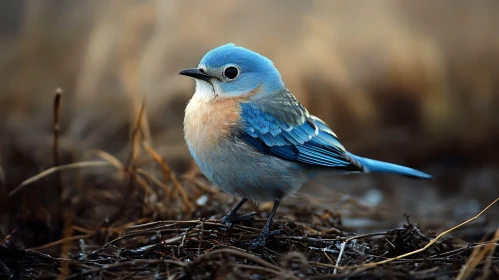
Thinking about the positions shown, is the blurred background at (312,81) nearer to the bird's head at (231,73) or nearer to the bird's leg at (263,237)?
the bird's head at (231,73)

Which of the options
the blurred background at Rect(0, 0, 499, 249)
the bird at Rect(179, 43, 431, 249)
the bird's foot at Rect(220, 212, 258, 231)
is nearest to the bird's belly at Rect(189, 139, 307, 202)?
the bird at Rect(179, 43, 431, 249)

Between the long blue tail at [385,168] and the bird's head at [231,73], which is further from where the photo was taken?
the long blue tail at [385,168]

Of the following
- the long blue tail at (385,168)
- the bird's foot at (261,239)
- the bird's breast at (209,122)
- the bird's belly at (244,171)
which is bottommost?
the bird's foot at (261,239)

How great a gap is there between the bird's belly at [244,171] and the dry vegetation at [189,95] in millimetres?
253

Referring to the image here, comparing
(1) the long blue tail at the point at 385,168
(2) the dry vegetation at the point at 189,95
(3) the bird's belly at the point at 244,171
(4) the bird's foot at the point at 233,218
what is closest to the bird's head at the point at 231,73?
(3) the bird's belly at the point at 244,171

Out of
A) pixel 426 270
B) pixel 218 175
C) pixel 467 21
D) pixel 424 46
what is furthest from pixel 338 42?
pixel 426 270

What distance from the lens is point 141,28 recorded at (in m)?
8.38

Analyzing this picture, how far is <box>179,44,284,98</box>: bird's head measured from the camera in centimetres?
474

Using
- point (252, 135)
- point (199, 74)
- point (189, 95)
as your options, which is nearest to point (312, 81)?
point (189, 95)

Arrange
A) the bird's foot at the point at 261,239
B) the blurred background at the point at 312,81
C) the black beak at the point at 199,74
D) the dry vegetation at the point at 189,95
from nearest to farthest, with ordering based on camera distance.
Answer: the bird's foot at the point at 261,239, the black beak at the point at 199,74, the dry vegetation at the point at 189,95, the blurred background at the point at 312,81

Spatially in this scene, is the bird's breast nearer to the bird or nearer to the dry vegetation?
the bird

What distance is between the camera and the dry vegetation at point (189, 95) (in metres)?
5.11

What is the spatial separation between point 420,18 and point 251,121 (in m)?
6.04

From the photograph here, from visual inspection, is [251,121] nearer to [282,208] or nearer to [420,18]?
[282,208]
